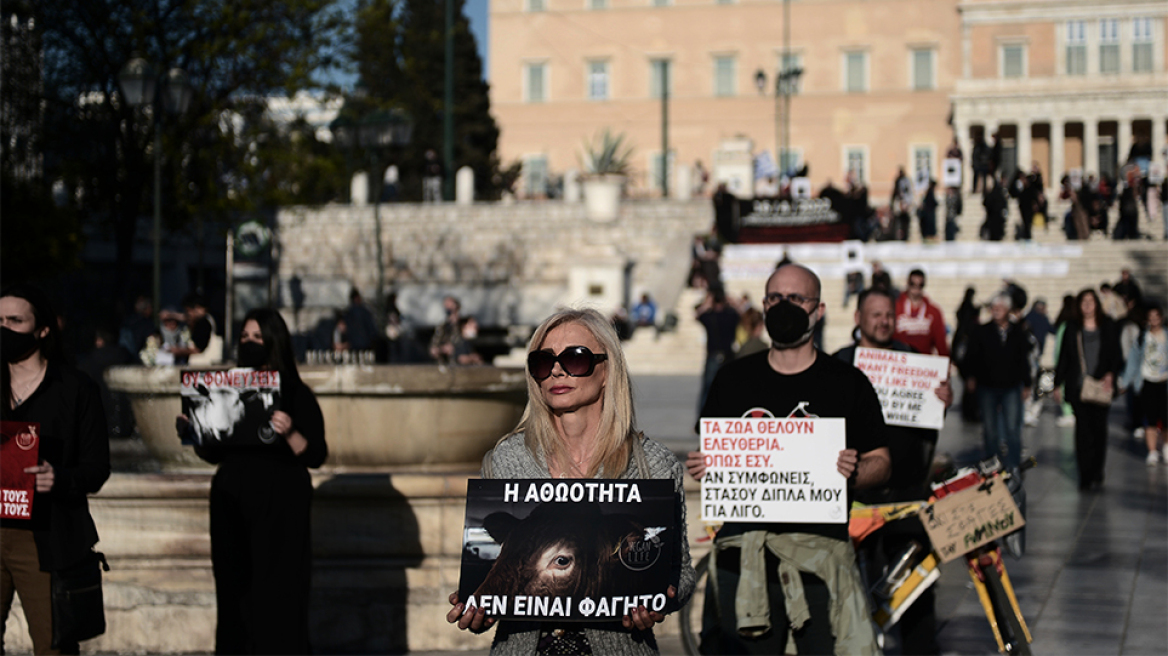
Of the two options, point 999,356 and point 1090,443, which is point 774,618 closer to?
point 999,356

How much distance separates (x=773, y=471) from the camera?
186 inches

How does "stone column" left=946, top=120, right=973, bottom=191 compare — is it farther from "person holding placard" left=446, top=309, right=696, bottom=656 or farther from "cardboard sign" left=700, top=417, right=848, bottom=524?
"person holding placard" left=446, top=309, right=696, bottom=656

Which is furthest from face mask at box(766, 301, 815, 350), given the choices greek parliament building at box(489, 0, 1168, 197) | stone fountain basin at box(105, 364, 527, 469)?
greek parliament building at box(489, 0, 1168, 197)

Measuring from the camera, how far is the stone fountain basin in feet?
25.9

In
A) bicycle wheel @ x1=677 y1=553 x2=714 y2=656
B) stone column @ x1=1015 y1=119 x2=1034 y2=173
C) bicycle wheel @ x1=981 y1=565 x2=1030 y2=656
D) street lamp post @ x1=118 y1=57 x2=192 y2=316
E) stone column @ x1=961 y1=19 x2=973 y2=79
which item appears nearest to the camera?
bicycle wheel @ x1=677 y1=553 x2=714 y2=656

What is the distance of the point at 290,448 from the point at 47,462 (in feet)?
3.35

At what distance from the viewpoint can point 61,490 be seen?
478cm

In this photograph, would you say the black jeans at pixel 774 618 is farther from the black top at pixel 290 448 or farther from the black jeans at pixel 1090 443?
the black jeans at pixel 1090 443

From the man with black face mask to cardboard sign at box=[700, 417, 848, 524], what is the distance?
0.19ft

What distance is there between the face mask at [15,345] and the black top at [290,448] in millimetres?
865

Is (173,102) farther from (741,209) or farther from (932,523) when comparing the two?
(741,209)

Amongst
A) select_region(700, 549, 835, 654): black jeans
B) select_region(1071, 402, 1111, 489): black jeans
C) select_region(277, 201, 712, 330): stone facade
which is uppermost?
select_region(277, 201, 712, 330): stone facade

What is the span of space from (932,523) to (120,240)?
2005 centimetres


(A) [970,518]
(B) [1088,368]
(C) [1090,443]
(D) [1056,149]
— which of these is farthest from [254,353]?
(D) [1056,149]
